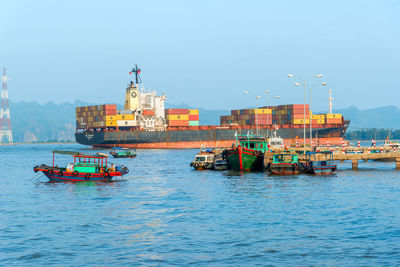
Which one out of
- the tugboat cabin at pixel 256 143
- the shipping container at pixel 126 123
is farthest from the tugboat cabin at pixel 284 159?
the shipping container at pixel 126 123

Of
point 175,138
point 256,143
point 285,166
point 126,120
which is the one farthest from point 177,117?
point 285,166

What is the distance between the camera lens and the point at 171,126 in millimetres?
169000

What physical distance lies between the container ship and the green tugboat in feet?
282

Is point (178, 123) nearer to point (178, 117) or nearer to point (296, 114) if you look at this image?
point (178, 117)

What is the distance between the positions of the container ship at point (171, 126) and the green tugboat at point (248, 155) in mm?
86083

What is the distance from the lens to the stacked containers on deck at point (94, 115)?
→ 165875mm

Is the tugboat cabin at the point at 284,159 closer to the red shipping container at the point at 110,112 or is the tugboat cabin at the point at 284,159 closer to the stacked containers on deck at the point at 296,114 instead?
the stacked containers on deck at the point at 296,114

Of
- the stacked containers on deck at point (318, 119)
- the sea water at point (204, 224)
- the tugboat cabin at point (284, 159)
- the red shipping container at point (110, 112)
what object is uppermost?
the red shipping container at point (110, 112)

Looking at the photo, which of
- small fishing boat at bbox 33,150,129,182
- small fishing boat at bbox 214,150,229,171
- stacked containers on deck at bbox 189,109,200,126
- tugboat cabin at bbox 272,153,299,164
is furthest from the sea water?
stacked containers on deck at bbox 189,109,200,126

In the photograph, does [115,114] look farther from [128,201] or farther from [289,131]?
[128,201]

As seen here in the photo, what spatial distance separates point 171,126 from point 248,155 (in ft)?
342

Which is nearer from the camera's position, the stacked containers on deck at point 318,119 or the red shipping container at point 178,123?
the red shipping container at point 178,123

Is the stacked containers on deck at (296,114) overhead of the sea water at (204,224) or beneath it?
overhead

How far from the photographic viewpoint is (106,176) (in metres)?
54.4
